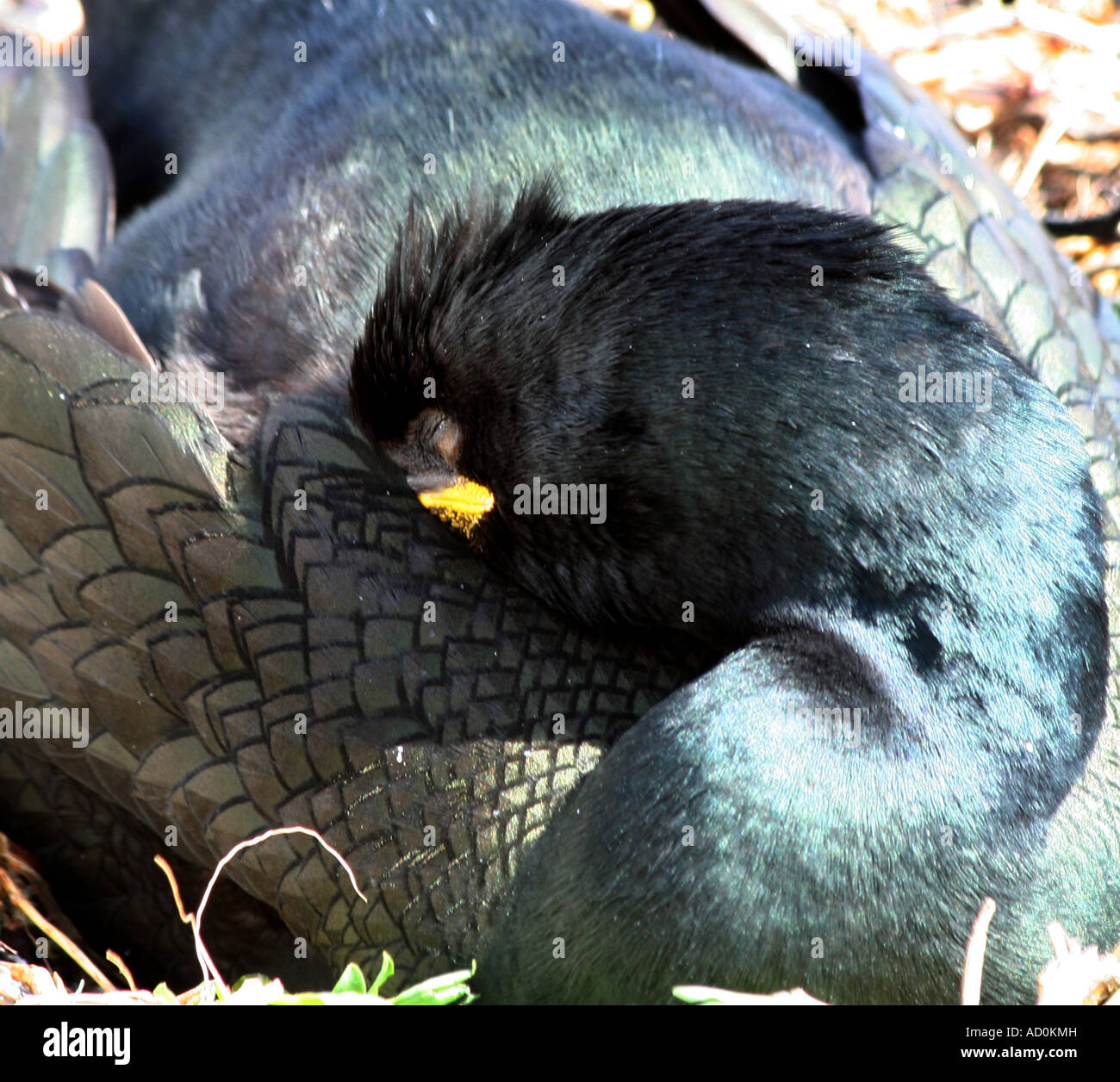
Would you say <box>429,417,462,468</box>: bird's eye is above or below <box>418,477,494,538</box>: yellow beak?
above

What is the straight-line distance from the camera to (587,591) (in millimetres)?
2705

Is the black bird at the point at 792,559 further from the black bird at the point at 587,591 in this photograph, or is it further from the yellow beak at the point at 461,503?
the yellow beak at the point at 461,503

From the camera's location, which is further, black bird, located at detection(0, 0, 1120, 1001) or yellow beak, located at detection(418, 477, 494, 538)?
yellow beak, located at detection(418, 477, 494, 538)

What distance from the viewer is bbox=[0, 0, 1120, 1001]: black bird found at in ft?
7.93

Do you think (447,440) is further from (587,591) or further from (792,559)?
(792,559)

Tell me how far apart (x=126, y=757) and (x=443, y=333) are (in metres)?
0.93

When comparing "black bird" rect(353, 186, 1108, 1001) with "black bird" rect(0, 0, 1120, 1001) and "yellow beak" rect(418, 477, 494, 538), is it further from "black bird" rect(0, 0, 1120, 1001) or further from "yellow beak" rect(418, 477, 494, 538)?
"yellow beak" rect(418, 477, 494, 538)

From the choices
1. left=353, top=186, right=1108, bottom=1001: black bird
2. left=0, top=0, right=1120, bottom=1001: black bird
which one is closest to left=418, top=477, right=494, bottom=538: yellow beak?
left=0, top=0, right=1120, bottom=1001: black bird

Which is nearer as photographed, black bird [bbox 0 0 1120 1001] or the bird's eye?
black bird [bbox 0 0 1120 1001]

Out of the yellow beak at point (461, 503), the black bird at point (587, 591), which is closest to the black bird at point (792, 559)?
the black bird at point (587, 591)

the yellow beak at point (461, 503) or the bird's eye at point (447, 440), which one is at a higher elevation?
the bird's eye at point (447, 440)

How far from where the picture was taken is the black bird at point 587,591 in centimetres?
242
